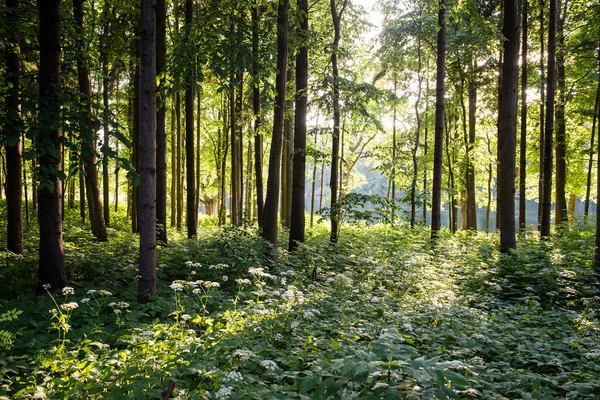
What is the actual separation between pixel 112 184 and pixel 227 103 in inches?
1245

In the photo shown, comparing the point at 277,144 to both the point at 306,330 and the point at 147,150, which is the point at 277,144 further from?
the point at 306,330

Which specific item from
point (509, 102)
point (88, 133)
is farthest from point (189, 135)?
point (509, 102)

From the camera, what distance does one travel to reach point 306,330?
455 cm

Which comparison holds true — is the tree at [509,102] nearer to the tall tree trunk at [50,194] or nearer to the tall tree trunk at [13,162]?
the tall tree trunk at [50,194]

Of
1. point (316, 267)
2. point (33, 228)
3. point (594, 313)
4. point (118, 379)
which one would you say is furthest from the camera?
point (33, 228)

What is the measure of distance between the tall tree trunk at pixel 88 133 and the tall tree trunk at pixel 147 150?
0.83 meters

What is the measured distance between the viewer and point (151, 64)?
216 inches

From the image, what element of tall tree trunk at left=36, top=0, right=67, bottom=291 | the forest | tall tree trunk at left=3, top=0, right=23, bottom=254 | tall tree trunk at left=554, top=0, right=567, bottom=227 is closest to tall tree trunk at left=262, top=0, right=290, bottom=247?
the forest

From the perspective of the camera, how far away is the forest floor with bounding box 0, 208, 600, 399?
9.93ft

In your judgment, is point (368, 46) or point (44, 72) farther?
point (368, 46)

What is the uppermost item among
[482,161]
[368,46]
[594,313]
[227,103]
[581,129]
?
[368,46]

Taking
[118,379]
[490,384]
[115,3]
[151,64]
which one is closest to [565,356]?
[490,384]

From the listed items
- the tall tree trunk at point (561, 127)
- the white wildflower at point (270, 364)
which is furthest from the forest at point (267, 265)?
the tall tree trunk at point (561, 127)

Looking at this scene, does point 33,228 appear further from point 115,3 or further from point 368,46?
point 368,46
